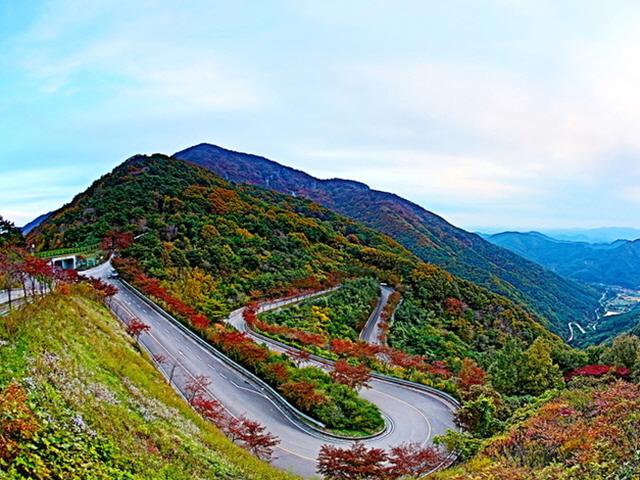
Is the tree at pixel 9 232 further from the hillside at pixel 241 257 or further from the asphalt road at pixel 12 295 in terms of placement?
the asphalt road at pixel 12 295

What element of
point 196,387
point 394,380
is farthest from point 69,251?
point 394,380

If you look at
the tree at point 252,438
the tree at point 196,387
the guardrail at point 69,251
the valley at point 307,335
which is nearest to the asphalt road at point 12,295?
the valley at point 307,335

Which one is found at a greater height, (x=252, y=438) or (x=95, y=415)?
(x=95, y=415)

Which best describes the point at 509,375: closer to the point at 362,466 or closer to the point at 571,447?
the point at 362,466

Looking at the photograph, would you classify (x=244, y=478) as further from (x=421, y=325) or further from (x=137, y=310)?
(x=421, y=325)

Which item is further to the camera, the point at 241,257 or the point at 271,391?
the point at 241,257

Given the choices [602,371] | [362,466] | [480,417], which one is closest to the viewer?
[362,466]

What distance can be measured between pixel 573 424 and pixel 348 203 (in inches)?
4924

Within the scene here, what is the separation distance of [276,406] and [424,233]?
9891 cm

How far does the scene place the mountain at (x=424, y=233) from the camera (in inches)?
3708

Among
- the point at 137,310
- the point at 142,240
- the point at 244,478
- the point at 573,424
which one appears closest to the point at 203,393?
the point at 244,478

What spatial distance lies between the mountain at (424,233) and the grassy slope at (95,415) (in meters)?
78.4

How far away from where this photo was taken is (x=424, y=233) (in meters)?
111

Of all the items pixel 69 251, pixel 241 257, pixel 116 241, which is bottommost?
pixel 241 257
